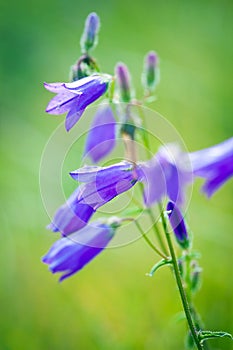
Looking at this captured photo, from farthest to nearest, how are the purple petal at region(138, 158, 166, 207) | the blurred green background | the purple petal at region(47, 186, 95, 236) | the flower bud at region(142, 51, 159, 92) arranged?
the blurred green background < the flower bud at region(142, 51, 159, 92) < the purple petal at region(47, 186, 95, 236) < the purple petal at region(138, 158, 166, 207)

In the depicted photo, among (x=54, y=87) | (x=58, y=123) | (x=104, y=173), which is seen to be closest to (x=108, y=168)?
(x=104, y=173)

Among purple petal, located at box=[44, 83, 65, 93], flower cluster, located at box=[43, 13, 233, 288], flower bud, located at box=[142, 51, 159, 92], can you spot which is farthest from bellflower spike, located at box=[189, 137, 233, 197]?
purple petal, located at box=[44, 83, 65, 93]

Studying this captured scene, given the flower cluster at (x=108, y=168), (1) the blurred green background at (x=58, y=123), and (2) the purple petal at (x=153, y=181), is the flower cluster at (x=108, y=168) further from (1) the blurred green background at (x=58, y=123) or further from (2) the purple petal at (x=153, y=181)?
(1) the blurred green background at (x=58, y=123)

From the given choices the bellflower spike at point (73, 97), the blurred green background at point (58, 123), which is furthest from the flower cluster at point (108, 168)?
the blurred green background at point (58, 123)

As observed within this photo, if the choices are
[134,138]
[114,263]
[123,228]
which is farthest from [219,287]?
[134,138]

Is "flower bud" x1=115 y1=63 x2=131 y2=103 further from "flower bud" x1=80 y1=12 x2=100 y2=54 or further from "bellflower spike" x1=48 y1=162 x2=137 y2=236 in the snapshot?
"bellflower spike" x1=48 y1=162 x2=137 y2=236

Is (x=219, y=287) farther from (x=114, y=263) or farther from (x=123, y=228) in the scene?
(x=123, y=228)

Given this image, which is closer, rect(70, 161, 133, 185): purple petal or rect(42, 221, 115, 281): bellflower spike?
rect(70, 161, 133, 185): purple petal
